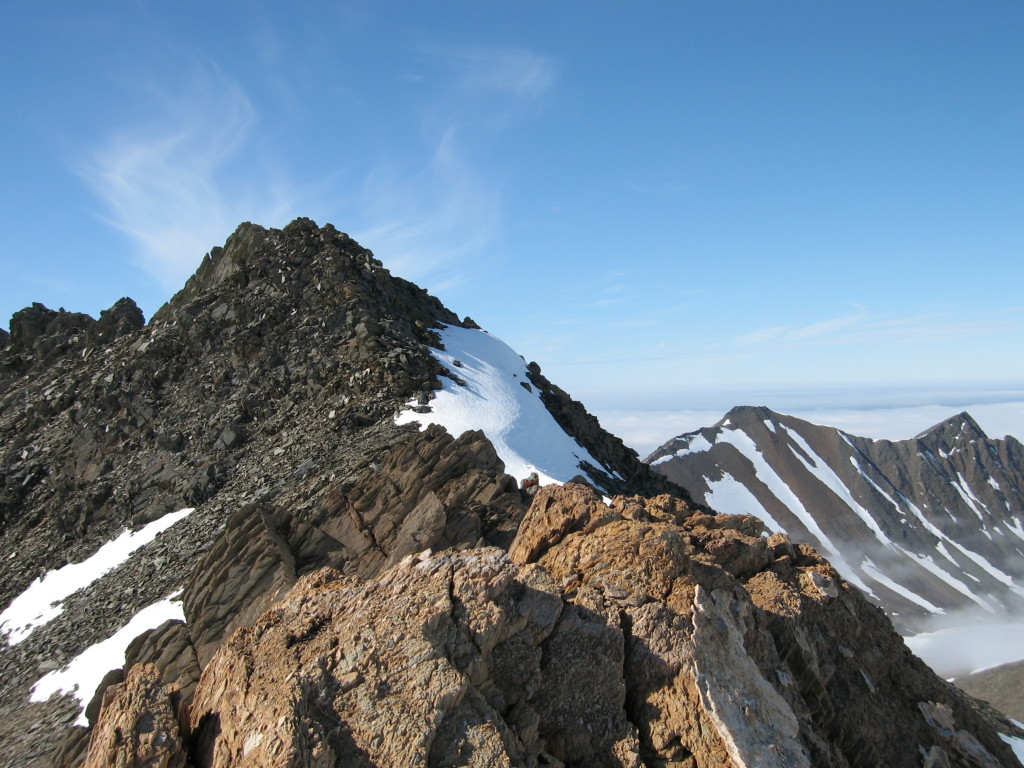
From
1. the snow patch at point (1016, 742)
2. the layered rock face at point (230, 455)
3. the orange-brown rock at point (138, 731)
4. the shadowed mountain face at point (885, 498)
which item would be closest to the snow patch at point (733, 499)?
the shadowed mountain face at point (885, 498)

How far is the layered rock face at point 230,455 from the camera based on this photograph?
22984 millimetres

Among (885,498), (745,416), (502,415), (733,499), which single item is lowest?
(885,498)

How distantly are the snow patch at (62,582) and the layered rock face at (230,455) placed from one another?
2.31 feet

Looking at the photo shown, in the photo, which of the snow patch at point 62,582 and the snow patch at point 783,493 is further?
the snow patch at point 783,493

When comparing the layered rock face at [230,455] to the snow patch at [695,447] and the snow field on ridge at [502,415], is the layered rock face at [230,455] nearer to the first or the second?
the snow field on ridge at [502,415]

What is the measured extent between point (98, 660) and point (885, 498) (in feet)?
584

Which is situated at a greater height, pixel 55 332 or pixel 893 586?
pixel 55 332

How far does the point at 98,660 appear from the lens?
941 inches

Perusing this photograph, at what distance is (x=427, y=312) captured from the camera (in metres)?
55.3

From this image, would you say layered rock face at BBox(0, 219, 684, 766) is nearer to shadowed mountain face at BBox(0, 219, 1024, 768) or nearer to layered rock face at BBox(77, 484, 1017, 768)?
shadowed mountain face at BBox(0, 219, 1024, 768)

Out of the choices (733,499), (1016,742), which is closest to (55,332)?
(1016,742)

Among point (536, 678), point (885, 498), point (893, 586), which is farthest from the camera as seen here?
point (885, 498)

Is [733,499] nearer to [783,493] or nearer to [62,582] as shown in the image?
[783,493]

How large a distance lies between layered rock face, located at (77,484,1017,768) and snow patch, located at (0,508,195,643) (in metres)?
26.4
